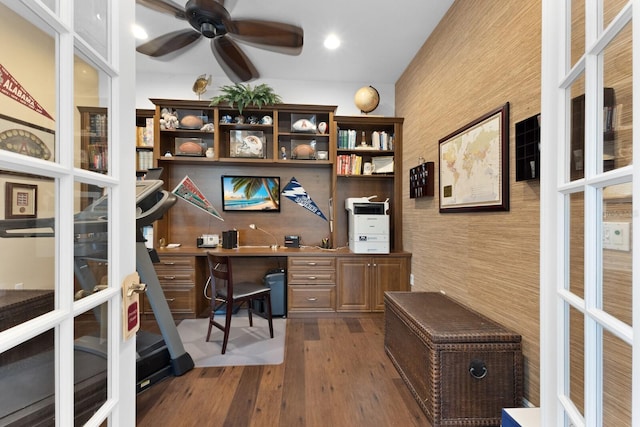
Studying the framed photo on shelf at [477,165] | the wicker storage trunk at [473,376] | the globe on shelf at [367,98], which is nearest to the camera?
the wicker storage trunk at [473,376]

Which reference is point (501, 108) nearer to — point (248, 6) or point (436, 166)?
point (436, 166)

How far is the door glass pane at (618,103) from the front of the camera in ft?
2.07

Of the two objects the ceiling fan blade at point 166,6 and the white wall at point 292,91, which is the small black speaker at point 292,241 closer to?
the white wall at point 292,91

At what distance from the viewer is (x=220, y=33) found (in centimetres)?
226

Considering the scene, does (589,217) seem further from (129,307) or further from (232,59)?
(232,59)

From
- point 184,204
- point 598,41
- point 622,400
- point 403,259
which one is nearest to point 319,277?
point 403,259

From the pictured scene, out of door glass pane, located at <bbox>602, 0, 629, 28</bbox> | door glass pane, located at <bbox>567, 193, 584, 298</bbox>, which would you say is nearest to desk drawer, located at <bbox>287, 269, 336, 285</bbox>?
door glass pane, located at <bbox>567, 193, 584, 298</bbox>

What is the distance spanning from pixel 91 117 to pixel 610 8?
1.38 m

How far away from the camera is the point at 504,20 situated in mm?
1750

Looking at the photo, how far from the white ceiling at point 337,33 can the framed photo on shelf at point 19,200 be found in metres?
2.13

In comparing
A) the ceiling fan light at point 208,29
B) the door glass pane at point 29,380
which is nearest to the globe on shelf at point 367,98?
the ceiling fan light at point 208,29

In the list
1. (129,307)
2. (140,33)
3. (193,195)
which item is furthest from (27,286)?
(193,195)

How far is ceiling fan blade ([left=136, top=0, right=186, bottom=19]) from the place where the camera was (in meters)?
1.90

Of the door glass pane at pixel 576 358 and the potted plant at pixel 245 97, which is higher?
the potted plant at pixel 245 97
